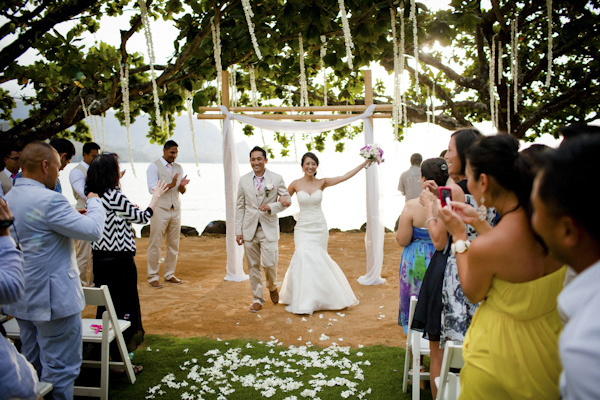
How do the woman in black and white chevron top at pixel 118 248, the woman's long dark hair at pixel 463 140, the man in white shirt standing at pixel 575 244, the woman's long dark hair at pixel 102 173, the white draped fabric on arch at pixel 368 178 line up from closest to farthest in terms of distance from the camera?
the man in white shirt standing at pixel 575 244 < the woman's long dark hair at pixel 463 140 < the woman's long dark hair at pixel 102 173 < the woman in black and white chevron top at pixel 118 248 < the white draped fabric on arch at pixel 368 178

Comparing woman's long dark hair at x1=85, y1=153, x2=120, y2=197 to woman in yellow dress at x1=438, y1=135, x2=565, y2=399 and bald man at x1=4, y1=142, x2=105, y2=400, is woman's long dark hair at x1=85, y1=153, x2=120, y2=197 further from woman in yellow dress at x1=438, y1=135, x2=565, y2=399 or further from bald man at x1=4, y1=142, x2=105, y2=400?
woman in yellow dress at x1=438, y1=135, x2=565, y2=399

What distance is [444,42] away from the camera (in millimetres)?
3666

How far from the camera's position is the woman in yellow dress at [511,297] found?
154 centimetres

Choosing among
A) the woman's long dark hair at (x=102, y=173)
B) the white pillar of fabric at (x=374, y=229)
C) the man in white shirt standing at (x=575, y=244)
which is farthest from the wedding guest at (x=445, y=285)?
the white pillar of fabric at (x=374, y=229)

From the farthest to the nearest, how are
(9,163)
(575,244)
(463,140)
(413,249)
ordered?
(9,163)
(413,249)
(463,140)
(575,244)

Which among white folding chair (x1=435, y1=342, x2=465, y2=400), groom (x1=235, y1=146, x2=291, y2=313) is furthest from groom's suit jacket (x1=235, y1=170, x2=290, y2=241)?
white folding chair (x1=435, y1=342, x2=465, y2=400)

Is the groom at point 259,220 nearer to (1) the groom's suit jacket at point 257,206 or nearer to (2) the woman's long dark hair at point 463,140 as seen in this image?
(1) the groom's suit jacket at point 257,206

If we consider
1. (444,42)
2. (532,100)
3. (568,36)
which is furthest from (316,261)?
(532,100)

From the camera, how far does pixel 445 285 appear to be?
271 cm

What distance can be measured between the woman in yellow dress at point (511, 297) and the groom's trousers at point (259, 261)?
431 centimetres

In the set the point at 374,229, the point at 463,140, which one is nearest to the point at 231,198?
the point at 374,229

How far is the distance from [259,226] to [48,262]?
11.3 feet

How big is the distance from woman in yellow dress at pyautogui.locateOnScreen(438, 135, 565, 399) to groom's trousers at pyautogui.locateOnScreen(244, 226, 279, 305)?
14.2ft

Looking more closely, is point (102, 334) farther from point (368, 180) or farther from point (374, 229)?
point (368, 180)
